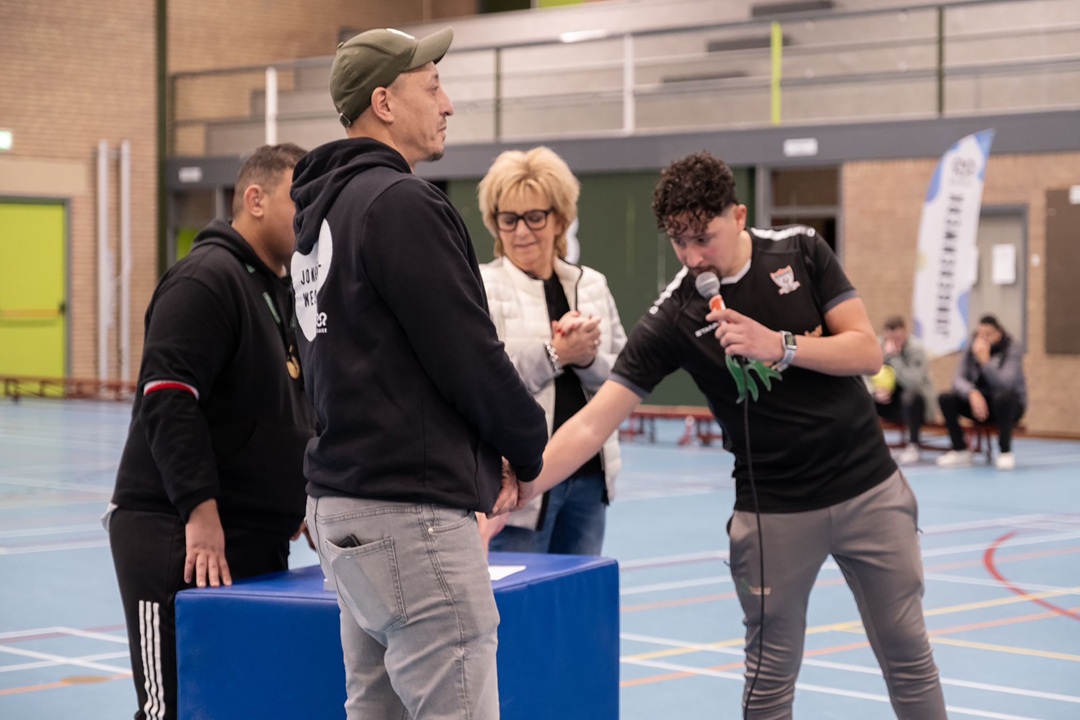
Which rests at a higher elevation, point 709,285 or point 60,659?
point 709,285

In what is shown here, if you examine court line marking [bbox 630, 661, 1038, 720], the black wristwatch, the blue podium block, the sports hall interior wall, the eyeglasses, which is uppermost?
the sports hall interior wall

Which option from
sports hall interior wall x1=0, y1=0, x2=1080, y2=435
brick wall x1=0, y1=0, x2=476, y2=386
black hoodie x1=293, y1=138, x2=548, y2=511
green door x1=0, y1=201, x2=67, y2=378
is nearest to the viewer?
black hoodie x1=293, y1=138, x2=548, y2=511

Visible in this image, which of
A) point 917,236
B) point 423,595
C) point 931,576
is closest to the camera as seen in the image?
point 423,595

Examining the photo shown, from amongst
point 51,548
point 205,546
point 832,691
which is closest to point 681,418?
point 51,548

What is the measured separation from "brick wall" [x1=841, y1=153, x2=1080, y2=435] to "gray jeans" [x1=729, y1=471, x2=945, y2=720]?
12.7 meters

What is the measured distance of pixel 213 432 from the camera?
11.4ft

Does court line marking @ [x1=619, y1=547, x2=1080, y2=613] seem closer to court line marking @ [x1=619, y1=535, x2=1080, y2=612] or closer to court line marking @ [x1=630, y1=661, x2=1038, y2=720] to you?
court line marking @ [x1=619, y1=535, x2=1080, y2=612]

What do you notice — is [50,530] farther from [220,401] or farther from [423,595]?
[423,595]

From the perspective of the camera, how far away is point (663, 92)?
1802cm

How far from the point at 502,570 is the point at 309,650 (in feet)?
1.59

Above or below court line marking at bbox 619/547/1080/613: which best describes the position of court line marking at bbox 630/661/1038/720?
above

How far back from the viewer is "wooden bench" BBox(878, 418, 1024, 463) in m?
13.3

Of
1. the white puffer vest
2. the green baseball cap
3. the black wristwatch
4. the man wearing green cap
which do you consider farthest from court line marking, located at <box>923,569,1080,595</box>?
the green baseball cap

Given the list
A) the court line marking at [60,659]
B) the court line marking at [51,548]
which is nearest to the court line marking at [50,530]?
the court line marking at [51,548]
